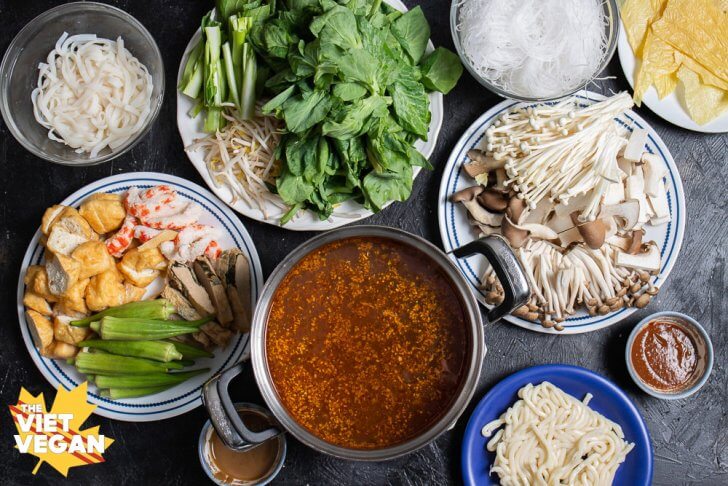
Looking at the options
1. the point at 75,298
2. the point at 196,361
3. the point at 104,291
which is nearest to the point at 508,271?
the point at 196,361

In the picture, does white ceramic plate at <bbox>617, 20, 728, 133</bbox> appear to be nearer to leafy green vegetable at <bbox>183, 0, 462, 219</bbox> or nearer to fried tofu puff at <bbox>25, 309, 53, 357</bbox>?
leafy green vegetable at <bbox>183, 0, 462, 219</bbox>

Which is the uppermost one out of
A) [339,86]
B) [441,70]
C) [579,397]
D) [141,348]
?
[339,86]

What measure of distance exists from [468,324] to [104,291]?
1.66m

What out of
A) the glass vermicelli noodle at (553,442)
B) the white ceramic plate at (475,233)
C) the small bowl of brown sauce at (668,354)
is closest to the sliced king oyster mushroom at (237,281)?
the white ceramic plate at (475,233)

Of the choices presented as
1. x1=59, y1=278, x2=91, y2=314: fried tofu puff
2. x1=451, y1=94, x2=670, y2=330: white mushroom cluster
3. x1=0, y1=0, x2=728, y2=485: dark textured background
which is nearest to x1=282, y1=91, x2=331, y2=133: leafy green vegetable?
x1=0, y1=0, x2=728, y2=485: dark textured background

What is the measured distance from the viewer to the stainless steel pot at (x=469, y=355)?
247 centimetres

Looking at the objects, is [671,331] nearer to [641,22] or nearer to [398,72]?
[641,22]

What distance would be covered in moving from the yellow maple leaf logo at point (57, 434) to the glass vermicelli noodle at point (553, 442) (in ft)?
6.31

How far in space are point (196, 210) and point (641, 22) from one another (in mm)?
2267

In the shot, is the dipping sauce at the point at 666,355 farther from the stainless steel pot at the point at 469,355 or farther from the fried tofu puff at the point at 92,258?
the fried tofu puff at the point at 92,258

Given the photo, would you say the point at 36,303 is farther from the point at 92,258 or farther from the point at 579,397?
the point at 579,397

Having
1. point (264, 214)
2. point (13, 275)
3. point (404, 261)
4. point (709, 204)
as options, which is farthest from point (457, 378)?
point (13, 275)

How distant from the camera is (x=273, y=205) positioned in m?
2.97

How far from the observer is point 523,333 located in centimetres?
311
